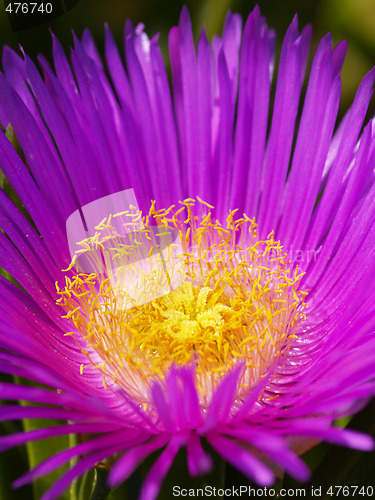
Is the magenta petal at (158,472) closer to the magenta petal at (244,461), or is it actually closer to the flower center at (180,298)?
the magenta petal at (244,461)

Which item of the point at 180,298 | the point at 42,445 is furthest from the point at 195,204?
the point at 42,445

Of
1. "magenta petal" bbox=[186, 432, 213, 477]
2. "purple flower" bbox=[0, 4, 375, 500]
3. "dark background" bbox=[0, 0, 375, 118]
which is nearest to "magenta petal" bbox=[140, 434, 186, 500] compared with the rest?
"magenta petal" bbox=[186, 432, 213, 477]

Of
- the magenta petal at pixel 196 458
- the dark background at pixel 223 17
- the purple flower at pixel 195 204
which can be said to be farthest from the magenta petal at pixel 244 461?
the dark background at pixel 223 17

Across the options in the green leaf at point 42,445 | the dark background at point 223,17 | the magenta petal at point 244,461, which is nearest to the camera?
the magenta petal at point 244,461

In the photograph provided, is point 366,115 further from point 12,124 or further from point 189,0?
point 12,124

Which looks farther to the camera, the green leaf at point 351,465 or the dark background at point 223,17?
the dark background at point 223,17


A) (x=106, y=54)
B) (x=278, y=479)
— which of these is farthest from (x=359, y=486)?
(x=106, y=54)

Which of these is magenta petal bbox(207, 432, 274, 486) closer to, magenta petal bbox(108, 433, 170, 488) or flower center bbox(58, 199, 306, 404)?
magenta petal bbox(108, 433, 170, 488)
